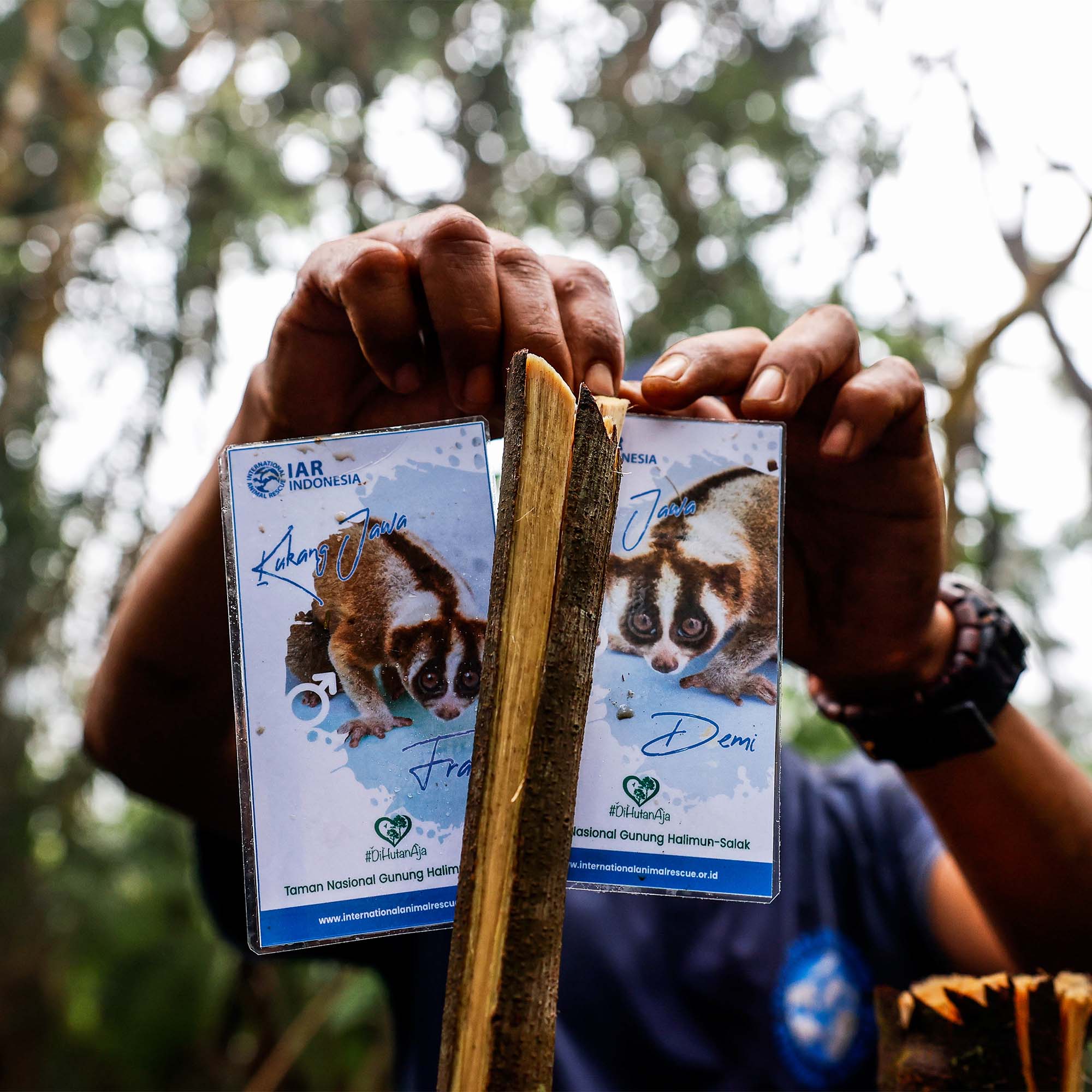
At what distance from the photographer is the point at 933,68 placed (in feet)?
6.70

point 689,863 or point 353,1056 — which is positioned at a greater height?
point 689,863

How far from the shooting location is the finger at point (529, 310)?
2.67ft

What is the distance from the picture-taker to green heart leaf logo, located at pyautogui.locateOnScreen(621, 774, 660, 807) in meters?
0.70

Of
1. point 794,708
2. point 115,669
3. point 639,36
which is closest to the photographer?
point 115,669

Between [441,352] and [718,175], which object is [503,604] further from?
[718,175]

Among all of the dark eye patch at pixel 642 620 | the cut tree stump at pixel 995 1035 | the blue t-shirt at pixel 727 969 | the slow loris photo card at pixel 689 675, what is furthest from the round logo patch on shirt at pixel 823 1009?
the dark eye patch at pixel 642 620

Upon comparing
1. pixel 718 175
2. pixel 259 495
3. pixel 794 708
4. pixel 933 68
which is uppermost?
pixel 718 175

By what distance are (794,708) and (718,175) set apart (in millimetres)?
2459

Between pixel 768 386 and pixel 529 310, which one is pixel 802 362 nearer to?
pixel 768 386

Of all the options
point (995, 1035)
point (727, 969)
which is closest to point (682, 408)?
point (995, 1035)

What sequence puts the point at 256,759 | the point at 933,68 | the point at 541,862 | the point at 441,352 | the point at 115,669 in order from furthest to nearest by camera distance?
the point at 933,68 < the point at 115,669 < the point at 441,352 < the point at 256,759 < the point at 541,862

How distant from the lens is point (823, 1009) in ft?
5.07

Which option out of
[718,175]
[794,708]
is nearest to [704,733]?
[794,708]

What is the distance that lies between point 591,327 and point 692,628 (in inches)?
12.4
